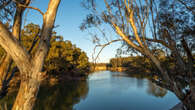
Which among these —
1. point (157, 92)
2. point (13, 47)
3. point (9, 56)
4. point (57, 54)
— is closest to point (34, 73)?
point (13, 47)

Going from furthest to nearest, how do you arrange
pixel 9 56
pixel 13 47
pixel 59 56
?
pixel 59 56 < pixel 9 56 < pixel 13 47

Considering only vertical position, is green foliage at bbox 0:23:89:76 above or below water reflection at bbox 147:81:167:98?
above

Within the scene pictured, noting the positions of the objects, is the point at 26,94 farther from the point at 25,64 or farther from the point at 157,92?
the point at 157,92

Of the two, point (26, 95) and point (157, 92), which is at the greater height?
point (26, 95)

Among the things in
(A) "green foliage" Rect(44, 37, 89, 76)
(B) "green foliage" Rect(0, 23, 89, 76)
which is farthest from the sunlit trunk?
(A) "green foliage" Rect(44, 37, 89, 76)

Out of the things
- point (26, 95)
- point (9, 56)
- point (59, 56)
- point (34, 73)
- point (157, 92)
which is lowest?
point (157, 92)

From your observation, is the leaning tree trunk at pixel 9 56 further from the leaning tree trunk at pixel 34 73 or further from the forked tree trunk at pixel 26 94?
the forked tree trunk at pixel 26 94

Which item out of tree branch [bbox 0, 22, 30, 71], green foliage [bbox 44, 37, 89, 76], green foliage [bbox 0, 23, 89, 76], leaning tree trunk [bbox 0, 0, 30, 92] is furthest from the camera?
green foliage [bbox 44, 37, 89, 76]

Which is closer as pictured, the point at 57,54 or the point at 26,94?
the point at 26,94

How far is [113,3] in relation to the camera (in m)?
3.06

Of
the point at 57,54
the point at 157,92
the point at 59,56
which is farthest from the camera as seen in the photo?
the point at 59,56

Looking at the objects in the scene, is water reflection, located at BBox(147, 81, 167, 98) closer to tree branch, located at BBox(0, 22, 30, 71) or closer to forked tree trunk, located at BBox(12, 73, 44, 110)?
forked tree trunk, located at BBox(12, 73, 44, 110)

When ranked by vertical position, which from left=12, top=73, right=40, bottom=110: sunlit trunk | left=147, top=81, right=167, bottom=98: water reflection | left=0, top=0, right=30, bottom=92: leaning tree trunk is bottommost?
left=147, top=81, right=167, bottom=98: water reflection

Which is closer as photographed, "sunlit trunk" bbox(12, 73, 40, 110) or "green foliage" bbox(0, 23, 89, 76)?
"sunlit trunk" bbox(12, 73, 40, 110)
